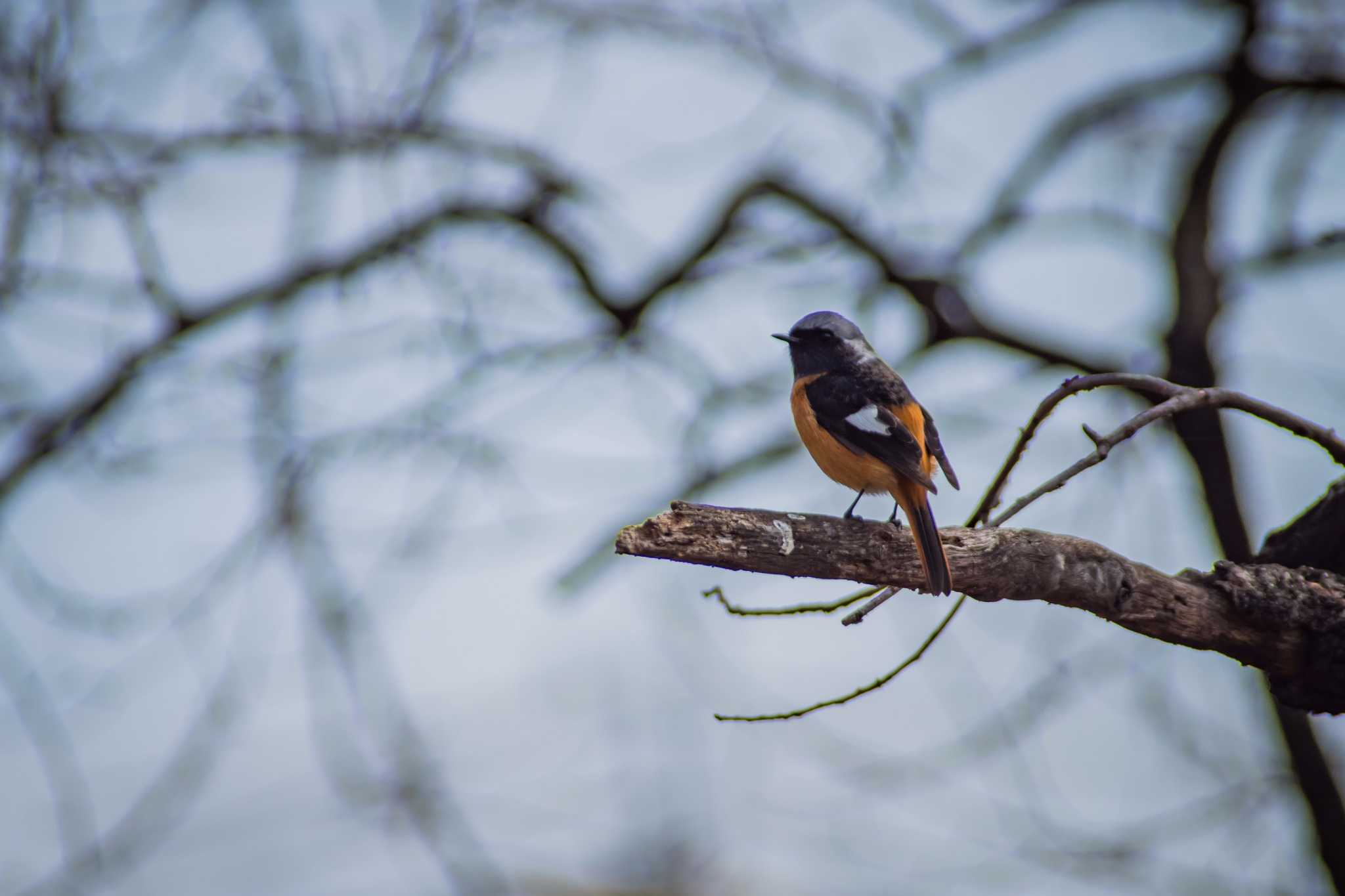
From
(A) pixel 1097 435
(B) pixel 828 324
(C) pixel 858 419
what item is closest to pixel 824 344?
(B) pixel 828 324

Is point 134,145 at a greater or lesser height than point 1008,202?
greater

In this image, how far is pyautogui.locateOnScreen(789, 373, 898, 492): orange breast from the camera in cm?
381

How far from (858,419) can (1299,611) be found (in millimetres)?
1614

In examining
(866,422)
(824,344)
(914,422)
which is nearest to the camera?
(866,422)

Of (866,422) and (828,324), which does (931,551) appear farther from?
(828,324)

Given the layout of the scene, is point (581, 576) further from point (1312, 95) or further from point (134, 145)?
point (1312, 95)

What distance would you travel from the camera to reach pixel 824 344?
486cm

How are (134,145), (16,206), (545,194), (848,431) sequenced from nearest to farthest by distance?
(848,431) → (16,206) → (134,145) → (545,194)

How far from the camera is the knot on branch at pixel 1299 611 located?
9.31 feet

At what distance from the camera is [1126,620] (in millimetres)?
2857

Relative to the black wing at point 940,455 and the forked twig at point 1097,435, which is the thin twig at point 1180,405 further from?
the black wing at point 940,455

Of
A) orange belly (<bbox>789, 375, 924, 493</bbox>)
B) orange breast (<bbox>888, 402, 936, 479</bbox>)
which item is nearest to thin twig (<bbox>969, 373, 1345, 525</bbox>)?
orange belly (<bbox>789, 375, 924, 493</bbox>)

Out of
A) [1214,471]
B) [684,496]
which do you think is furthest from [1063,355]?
[684,496]

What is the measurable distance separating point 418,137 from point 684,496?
10.1 ft
